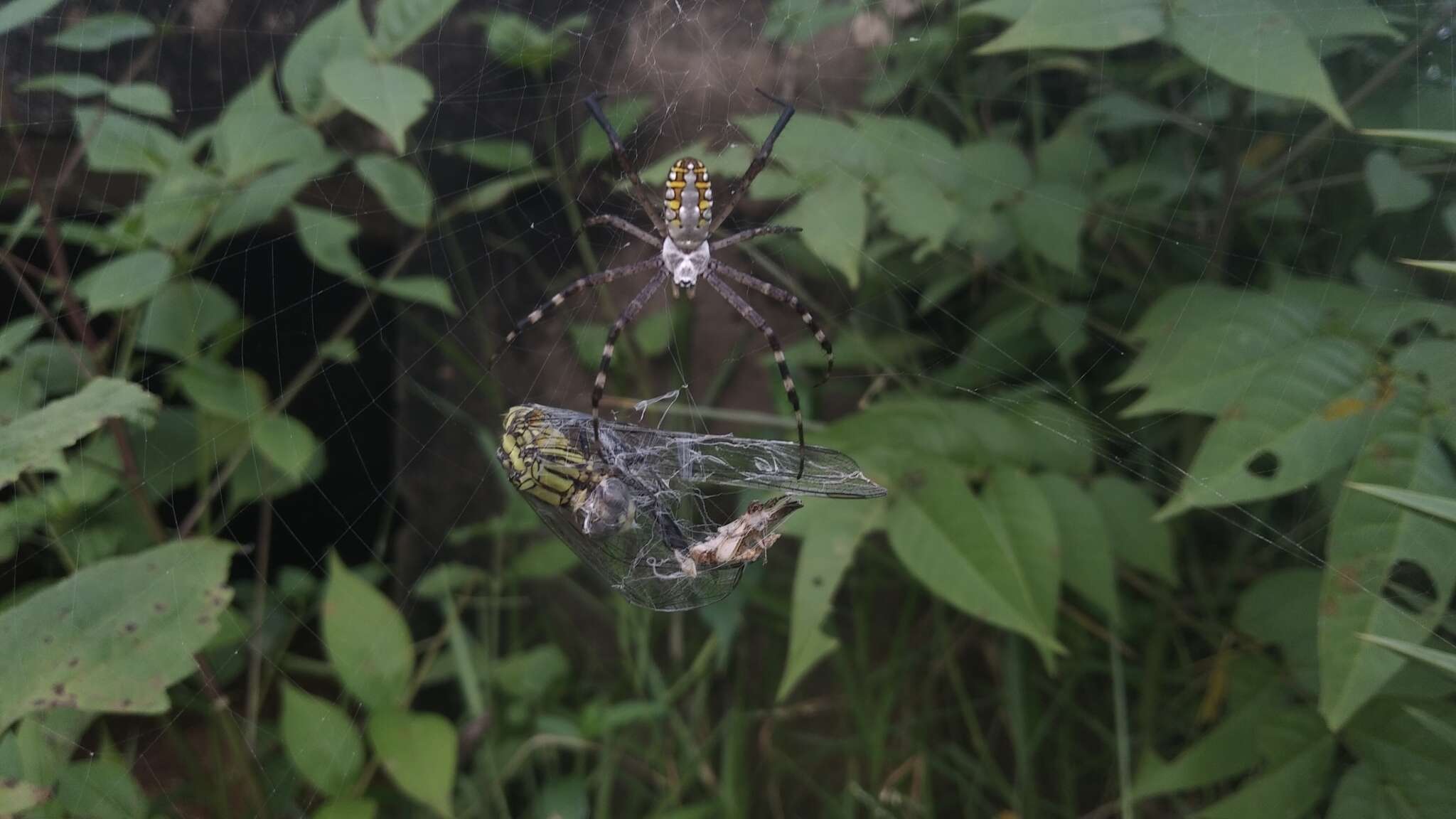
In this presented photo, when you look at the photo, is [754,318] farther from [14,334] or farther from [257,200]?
[14,334]

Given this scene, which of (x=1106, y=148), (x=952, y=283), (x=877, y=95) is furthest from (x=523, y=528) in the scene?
(x=1106, y=148)

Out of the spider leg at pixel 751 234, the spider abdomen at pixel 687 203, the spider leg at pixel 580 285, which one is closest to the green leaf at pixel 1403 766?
the spider leg at pixel 751 234

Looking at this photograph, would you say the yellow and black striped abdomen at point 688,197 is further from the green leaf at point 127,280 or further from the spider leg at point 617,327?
the green leaf at point 127,280

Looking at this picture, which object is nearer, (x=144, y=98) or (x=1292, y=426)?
(x=1292, y=426)

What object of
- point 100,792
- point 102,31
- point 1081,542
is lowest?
point 100,792

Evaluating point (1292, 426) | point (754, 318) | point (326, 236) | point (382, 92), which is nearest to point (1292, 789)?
point (1292, 426)

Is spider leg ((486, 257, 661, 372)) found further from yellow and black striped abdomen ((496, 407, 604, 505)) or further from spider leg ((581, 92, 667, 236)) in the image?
yellow and black striped abdomen ((496, 407, 604, 505))
